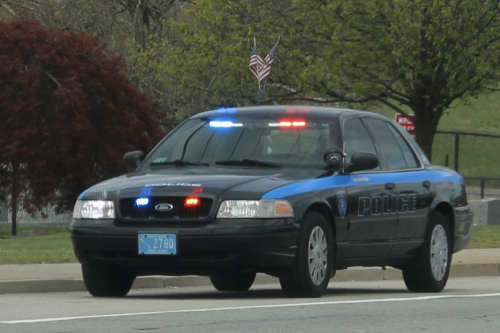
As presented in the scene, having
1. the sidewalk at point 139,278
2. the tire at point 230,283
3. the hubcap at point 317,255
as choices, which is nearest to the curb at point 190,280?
the sidewalk at point 139,278

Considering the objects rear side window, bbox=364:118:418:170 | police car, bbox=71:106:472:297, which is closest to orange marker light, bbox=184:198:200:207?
police car, bbox=71:106:472:297

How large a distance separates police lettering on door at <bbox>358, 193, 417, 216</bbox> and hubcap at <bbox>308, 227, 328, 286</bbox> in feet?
2.38

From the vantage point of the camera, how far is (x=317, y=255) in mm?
10031

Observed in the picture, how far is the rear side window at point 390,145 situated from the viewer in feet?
37.8

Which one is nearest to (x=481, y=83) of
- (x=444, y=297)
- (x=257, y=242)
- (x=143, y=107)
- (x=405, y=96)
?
(x=405, y=96)

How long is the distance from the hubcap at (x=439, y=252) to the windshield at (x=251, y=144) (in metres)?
1.83

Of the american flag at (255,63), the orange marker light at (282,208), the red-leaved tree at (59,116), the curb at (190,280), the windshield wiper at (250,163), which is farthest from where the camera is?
the american flag at (255,63)

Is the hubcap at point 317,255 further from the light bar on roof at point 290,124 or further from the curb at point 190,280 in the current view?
the curb at point 190,280

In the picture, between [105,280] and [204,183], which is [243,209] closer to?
[204,183]

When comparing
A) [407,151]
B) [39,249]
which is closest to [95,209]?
[407,151]

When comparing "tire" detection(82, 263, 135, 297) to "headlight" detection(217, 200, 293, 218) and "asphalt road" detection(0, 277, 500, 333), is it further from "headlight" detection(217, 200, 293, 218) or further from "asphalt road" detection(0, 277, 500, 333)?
"headlight" detection(217, 200, 293, 218)

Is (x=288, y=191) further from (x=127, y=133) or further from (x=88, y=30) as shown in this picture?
(x=88, y=30)

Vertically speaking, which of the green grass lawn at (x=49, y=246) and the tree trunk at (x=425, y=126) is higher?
the tree trunk at (x=425, y=126)

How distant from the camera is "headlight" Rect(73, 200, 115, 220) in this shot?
9.80 m
